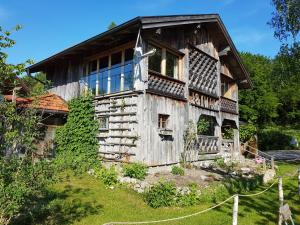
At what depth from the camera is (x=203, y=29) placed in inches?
736

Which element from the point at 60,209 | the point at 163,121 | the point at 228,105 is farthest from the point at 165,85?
the point at 228,105

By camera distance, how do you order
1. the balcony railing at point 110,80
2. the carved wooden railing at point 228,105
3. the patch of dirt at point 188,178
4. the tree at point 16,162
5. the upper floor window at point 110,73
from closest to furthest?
the tree at point 16,162 < the patch of dirt at point 188,178 < the balcony railing at point 110,80 < the upper floor window at point 110,73 < the carved wooden railing at point 228,105

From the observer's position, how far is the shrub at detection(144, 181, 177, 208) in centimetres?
994

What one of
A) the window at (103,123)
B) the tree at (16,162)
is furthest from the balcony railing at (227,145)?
the tree at (16,162)

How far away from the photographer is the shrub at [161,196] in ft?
32.6

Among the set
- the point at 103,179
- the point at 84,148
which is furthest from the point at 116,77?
the point at 103,179

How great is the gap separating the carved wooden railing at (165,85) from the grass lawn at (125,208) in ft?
15.2

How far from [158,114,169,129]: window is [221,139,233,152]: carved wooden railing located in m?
6.37

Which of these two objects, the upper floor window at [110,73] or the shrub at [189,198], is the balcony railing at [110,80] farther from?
the shrub at [189,198]

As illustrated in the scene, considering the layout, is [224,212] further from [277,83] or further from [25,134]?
[277,83]

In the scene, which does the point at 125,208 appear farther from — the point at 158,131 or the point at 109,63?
the point at 109,63

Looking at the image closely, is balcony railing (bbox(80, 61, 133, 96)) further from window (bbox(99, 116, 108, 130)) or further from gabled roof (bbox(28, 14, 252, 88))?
gabled roof (bbox(28, 14, 252, 88))

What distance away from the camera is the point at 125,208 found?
9406 mm

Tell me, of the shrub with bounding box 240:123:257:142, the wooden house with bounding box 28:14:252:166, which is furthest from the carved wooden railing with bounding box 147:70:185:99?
the shrub with bounding box 240:123:257:142
